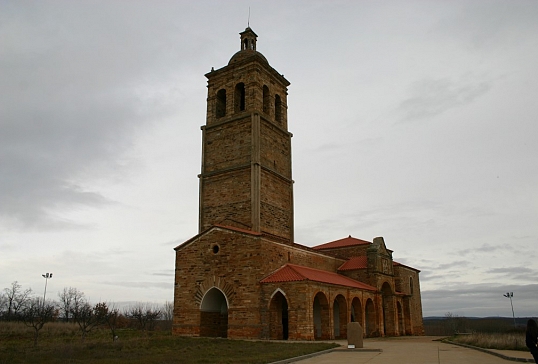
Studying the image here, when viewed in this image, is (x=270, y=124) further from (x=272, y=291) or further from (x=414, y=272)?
(x=414, y=272)

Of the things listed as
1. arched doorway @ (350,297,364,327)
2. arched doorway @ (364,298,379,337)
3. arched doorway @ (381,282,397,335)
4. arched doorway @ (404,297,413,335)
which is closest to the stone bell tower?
arched doorway @ (350,297,364,327)

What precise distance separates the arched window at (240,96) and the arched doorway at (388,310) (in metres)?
16.4

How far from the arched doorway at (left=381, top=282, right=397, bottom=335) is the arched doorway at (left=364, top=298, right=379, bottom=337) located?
2.37 metres

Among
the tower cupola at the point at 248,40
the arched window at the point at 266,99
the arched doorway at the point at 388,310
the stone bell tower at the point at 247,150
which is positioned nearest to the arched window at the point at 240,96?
the stone bell tower at the point at 247,150

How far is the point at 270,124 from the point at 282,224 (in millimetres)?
6939

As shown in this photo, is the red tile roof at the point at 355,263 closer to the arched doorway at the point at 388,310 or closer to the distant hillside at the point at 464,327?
the arched doorway at the point at 388,310

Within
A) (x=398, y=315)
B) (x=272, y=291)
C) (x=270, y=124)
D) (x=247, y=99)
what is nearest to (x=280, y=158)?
(x=270, y=124)

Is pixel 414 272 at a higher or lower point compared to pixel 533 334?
higher

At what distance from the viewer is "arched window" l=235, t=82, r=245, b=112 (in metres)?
31.1

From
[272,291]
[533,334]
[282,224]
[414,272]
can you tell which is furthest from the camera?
[414,272]

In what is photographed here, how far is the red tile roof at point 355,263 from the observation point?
3097cm

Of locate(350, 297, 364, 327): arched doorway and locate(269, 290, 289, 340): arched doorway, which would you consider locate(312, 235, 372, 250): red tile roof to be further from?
locate(269, 290, 289, 340): arched doorway

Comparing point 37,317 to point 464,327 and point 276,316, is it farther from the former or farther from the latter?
point 464,327

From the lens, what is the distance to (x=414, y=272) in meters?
41.3
